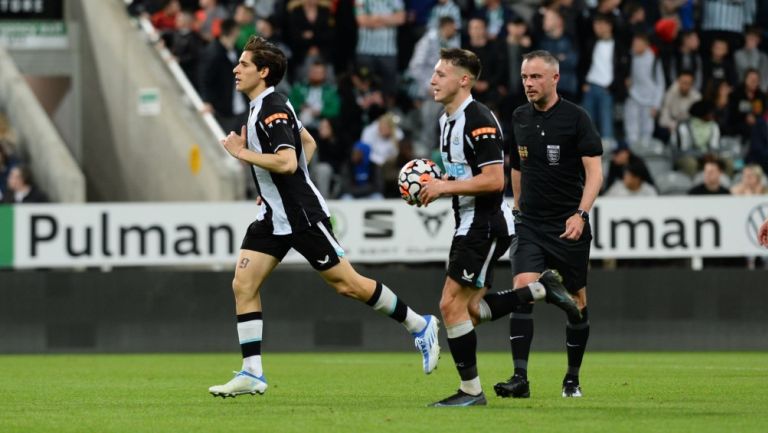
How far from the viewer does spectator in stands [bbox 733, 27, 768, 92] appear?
23094 millimetres

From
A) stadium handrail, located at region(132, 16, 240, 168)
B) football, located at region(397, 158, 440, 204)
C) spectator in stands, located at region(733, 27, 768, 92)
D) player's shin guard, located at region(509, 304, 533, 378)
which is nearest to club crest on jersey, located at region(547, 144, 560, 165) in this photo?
player's shin guard, located at region(509, 304, 533, 378)

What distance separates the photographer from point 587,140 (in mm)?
10719

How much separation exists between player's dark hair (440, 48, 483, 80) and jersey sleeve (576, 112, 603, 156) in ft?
3.54

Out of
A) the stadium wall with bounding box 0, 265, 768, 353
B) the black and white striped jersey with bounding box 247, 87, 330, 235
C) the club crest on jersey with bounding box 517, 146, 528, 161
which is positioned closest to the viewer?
the black and white striped jersey with bounding box 247, 87, 330, 235

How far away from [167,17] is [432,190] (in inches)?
561

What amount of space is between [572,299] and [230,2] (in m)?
14.2

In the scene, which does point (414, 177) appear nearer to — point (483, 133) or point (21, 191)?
point (483, 133)

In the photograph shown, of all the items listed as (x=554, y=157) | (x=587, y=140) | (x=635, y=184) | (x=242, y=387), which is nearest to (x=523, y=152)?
(x=554, y=157)

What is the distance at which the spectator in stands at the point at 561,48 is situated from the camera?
69.8 feet

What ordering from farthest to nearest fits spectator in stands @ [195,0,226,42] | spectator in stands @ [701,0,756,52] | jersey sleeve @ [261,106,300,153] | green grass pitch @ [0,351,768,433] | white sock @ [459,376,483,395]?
spectator in stands @ [701,0,756,52], spectator in stands @ [195,0,226,42], jersey sleeve @ [261,106,300,153], white sock @ [459,376,483,395], green grass pitch @ [0,351,768,433]

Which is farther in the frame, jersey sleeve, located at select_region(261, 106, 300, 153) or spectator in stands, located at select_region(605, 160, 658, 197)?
spectator in stands, located at select_region(605, 160, 658, 197)

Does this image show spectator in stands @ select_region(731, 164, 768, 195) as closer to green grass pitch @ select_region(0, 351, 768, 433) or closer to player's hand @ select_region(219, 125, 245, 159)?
green grass pitch @ select_region(0, 351, 768, 433)

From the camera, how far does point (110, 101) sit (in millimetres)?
23188

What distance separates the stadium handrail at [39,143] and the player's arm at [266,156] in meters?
10.2
